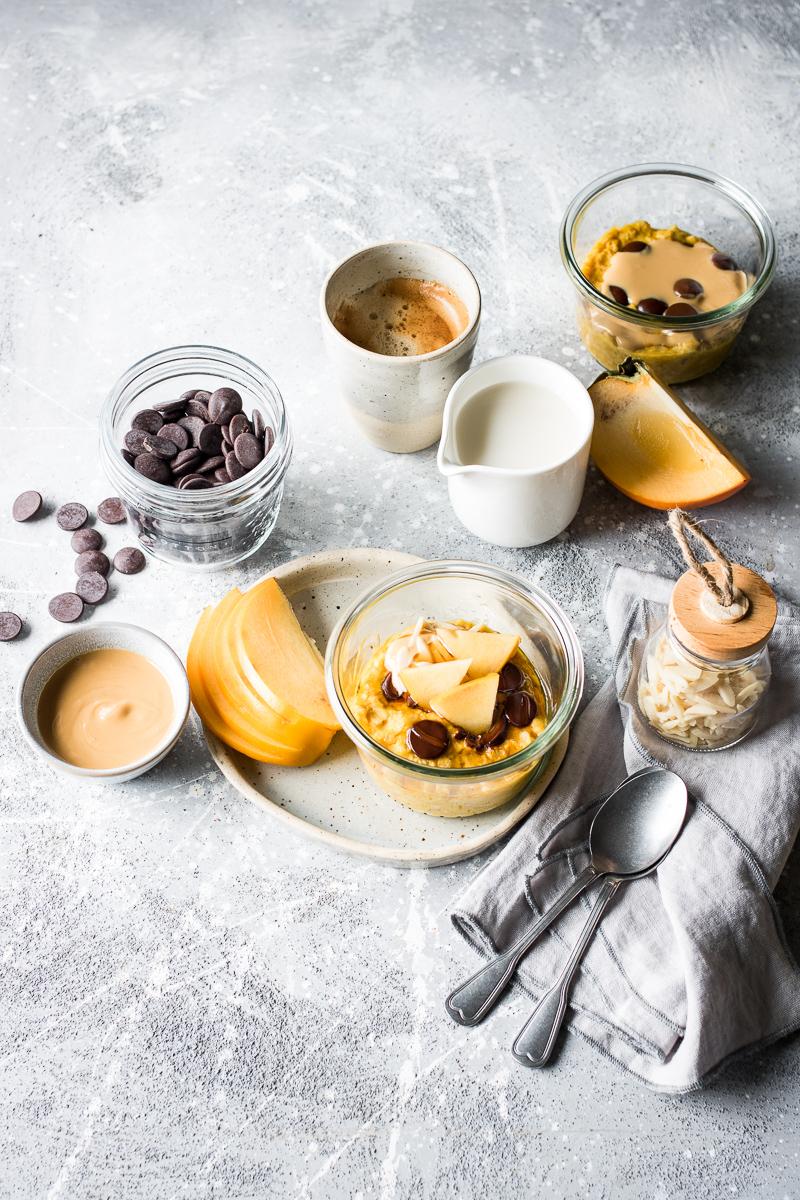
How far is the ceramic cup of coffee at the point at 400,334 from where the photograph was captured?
191 centimetres

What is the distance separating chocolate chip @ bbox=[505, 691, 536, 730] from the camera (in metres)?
1.69

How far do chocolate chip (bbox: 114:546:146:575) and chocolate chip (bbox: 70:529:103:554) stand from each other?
0.15 feet

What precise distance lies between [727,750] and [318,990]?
727 millimetres

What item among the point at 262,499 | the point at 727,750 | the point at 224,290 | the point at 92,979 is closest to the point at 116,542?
the point at 262,499

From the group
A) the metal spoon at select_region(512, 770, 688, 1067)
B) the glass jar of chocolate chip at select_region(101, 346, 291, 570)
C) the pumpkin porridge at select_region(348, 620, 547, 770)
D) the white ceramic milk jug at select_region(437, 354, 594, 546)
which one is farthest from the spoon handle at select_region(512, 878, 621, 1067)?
the glass jar of chocolate chip at select_region(101, 346, 291, 570)

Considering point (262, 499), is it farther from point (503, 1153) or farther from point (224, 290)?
point (503, 1153)

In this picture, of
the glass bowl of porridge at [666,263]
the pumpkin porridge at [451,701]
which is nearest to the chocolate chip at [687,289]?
the glass bowl of porridge at [666,263]

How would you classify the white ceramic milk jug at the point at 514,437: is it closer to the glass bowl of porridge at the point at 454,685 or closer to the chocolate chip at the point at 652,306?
the glass bowl of porridge at the point at 454,685

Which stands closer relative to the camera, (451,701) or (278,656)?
(451,701)

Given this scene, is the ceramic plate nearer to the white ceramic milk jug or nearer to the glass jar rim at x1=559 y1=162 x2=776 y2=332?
the white ceramic milk jug

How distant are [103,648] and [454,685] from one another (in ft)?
1.90

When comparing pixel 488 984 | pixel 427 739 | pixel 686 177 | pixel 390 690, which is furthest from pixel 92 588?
pixel 686 177

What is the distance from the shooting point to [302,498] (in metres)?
2.10

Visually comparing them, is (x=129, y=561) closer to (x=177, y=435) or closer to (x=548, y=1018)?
(x=177, y=435)
